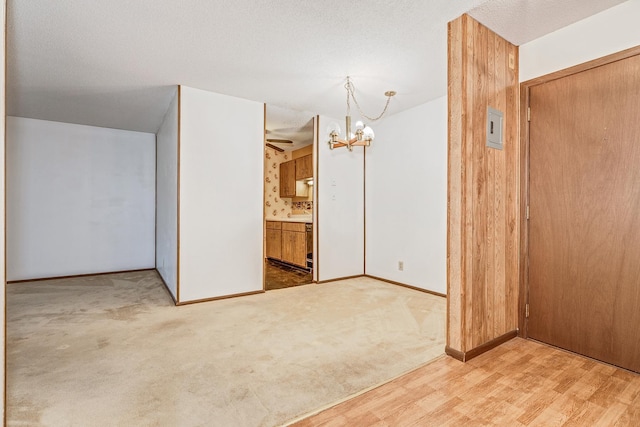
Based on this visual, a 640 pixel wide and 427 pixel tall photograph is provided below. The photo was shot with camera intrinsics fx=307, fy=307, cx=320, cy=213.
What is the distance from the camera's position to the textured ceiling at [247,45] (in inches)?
86.5

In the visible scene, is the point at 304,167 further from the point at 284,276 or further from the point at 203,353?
the point at 203,353

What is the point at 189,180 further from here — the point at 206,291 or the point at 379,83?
the point at 379,83

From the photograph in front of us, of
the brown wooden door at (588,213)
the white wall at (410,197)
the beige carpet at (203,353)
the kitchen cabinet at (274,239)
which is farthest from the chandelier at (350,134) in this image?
the kitchen cabinet at (274,239)

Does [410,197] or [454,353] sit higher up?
[410,197]

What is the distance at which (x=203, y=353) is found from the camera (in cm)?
238

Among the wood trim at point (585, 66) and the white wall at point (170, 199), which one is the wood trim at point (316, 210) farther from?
the wood trim at point (585, 66)

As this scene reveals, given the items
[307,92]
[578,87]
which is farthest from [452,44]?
[307,92]

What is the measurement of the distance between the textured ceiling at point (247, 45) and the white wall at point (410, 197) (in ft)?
1.67

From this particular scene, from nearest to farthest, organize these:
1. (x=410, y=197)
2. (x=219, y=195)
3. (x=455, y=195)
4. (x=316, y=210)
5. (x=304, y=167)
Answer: (x=455, y=195) < (x=219, y=195) < (x=410, y=197) < (x=316, y=210) < (x=304, y=167)

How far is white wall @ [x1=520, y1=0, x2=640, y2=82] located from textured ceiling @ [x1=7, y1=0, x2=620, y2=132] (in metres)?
0.08

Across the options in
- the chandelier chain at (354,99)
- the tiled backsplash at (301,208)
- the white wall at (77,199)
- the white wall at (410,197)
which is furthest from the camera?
the tiled backsplash at (301,208)

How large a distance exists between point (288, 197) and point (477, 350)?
18.5ft

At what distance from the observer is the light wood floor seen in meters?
1.59

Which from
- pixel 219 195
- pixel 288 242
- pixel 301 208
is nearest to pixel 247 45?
pixel 219 195
